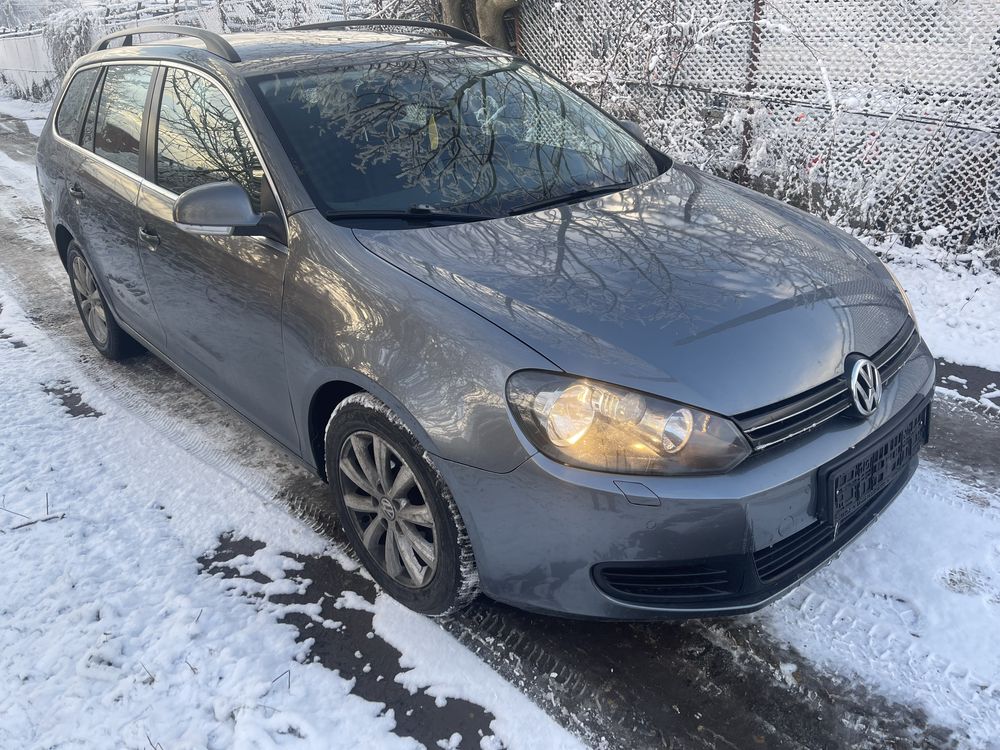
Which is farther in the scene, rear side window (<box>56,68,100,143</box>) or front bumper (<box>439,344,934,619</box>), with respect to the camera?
rear side window (<box>56,68,100,143</box>)

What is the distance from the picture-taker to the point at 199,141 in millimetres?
3260

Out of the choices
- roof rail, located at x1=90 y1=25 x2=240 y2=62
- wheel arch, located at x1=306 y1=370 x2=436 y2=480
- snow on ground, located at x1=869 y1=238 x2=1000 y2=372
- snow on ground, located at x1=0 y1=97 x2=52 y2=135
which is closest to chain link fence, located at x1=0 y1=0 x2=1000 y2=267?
snow on ground, located at x1=869 y1=238 x2=1000 y2=372

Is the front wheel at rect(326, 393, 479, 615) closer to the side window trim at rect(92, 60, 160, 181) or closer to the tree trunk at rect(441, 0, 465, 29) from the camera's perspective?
the side window trim at rect(92, 60, 160, 181)

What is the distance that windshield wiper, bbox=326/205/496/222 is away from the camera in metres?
2.70

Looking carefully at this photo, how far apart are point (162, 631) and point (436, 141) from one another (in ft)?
6.67

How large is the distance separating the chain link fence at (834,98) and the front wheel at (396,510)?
203 inches

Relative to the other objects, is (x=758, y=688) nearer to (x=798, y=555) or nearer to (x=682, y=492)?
(x=798, y=555)

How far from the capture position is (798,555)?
7.41ft

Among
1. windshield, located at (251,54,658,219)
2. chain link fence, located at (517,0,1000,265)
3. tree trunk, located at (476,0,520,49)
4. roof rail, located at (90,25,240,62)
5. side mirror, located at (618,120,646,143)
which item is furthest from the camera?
tree trunk, located at (476,0,520,49)

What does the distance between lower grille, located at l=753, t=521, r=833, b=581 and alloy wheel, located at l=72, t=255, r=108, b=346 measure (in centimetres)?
396

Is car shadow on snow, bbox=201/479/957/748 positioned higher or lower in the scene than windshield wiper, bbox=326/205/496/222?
lower

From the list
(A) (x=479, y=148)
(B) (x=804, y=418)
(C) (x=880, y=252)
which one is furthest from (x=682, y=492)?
(C) (x=880, y=252)

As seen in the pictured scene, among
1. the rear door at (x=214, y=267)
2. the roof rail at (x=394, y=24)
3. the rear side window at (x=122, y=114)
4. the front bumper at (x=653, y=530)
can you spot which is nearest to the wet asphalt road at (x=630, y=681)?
the front bumper at (x=653, y=530)

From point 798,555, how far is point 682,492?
19.1 inches
